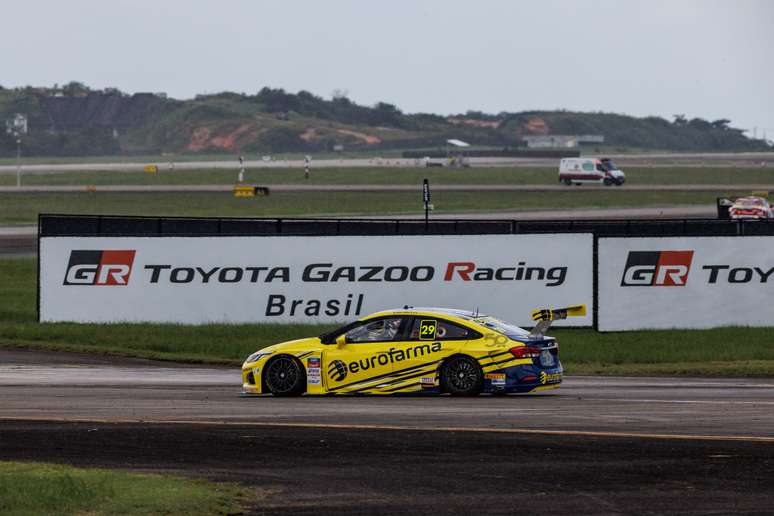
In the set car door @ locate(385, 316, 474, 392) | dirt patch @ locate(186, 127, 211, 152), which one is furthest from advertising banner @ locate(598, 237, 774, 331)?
dirt patch @ locate(186, 127, 211, 152)

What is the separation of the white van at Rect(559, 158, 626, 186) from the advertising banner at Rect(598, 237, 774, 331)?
6171cm

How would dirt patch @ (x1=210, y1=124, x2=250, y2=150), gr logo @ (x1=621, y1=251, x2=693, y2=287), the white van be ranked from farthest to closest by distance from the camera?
dirt patch @ (x1=210, y1=124, x2=250, y2=150)
the white van
gr logo @ (x1=621, y1=251, x2=693, y2=287)

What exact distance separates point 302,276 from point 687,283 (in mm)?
8466

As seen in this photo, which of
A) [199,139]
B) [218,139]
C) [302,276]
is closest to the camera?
[302,276]

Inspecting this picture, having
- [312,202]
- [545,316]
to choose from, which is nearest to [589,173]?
[312,202]

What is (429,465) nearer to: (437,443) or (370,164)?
(437,443)

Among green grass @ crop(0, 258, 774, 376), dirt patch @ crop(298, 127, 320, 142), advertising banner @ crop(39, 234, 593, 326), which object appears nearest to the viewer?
green grass @ crop(0, 258, 774, 376)

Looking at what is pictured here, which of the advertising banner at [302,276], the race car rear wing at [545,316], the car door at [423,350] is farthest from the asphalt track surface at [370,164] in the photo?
the race car rear wing at [545,316]

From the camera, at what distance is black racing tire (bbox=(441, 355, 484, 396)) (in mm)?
18578

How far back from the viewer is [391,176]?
341 ft

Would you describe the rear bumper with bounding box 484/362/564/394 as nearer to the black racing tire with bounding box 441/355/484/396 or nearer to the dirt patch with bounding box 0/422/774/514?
the black racing tire with bounding box 441/355/484/396

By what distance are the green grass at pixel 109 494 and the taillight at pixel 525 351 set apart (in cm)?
731

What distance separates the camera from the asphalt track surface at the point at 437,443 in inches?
438

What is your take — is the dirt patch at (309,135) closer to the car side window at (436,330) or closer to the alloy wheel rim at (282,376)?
the alloy wheel rim at (282,376)
